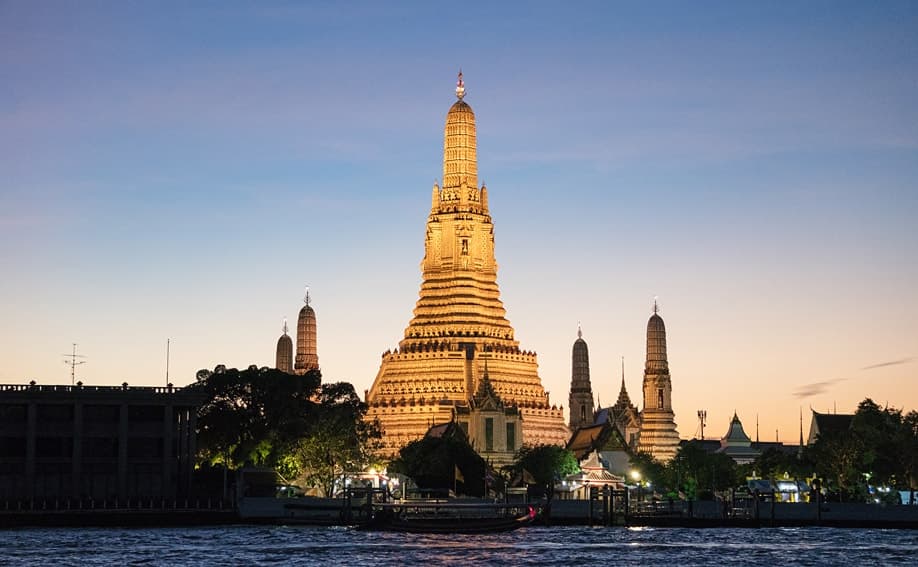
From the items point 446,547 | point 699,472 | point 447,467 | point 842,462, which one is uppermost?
point 699,472

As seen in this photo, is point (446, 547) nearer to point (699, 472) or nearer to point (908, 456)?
point (908, 456)

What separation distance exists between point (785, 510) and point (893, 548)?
26399mm

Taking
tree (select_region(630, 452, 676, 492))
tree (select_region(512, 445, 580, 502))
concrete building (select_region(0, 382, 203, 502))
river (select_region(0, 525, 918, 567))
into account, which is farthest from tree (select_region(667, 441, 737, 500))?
concrete building (select_region(0, 382, 203, 502))

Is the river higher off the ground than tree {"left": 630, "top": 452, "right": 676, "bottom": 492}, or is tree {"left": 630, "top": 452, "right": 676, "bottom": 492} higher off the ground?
tree {"left": 630, "top": 452, "right": 676, "bottom": 492}

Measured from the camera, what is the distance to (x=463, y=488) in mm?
159750

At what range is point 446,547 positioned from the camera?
109938mm

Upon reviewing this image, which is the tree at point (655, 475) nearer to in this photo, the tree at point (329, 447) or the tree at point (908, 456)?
the tree at point (908, 456)

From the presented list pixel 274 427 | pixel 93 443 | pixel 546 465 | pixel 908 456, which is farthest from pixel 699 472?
pixel 93 443

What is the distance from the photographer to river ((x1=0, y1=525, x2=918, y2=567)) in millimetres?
100375

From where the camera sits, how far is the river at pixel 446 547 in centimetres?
10038

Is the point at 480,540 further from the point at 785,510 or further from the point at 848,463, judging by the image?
the point at 848,463

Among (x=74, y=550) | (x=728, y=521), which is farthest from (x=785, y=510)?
(x=74, y=550)

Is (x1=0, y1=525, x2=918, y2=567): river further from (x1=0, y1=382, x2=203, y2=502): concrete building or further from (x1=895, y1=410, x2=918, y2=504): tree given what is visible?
(x1=895, y1=410, x2=918, y2=504): tree

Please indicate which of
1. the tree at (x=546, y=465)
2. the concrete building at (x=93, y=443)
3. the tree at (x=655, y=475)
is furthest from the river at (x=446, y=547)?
the tree at (x=655, y=475)
